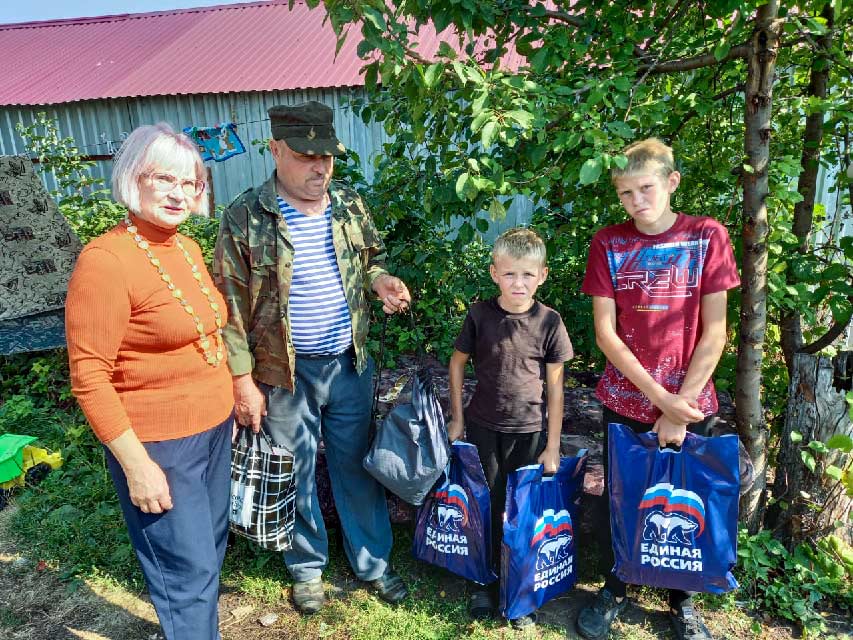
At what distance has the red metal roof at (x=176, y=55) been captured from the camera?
A: 9.84 meters

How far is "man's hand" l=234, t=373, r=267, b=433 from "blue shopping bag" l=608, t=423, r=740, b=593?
4.41ft

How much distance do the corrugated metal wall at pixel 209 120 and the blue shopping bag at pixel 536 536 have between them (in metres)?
7.38

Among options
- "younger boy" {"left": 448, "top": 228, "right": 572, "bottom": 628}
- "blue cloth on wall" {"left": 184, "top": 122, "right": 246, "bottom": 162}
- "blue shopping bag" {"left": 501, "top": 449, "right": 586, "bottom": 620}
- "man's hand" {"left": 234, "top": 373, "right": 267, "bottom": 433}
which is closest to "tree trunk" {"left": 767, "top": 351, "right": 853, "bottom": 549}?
"blue shopping bag" {"left": 501, "top": 449, "right": 586, "bottom": 620}

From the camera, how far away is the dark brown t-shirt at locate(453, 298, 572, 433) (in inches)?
90.9

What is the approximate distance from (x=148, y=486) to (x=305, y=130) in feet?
4.31

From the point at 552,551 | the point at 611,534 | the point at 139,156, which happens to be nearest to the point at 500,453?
the point at 552,551

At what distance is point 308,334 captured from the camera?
7.72 feet

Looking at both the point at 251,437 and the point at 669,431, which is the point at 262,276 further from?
the point at 669,431

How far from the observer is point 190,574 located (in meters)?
1.98

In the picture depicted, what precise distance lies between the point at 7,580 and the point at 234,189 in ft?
25.6

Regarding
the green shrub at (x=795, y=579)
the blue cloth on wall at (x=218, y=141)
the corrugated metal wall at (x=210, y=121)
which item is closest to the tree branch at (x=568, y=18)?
the green shrub at (x=795, y=579)

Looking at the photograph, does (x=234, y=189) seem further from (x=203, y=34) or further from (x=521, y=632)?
(x=521, y=632)

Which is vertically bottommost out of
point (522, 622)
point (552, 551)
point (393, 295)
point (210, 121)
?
point (522, 622)

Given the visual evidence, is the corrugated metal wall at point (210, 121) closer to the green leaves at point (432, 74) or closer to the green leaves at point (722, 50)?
the green leaves at point (722, 50)
